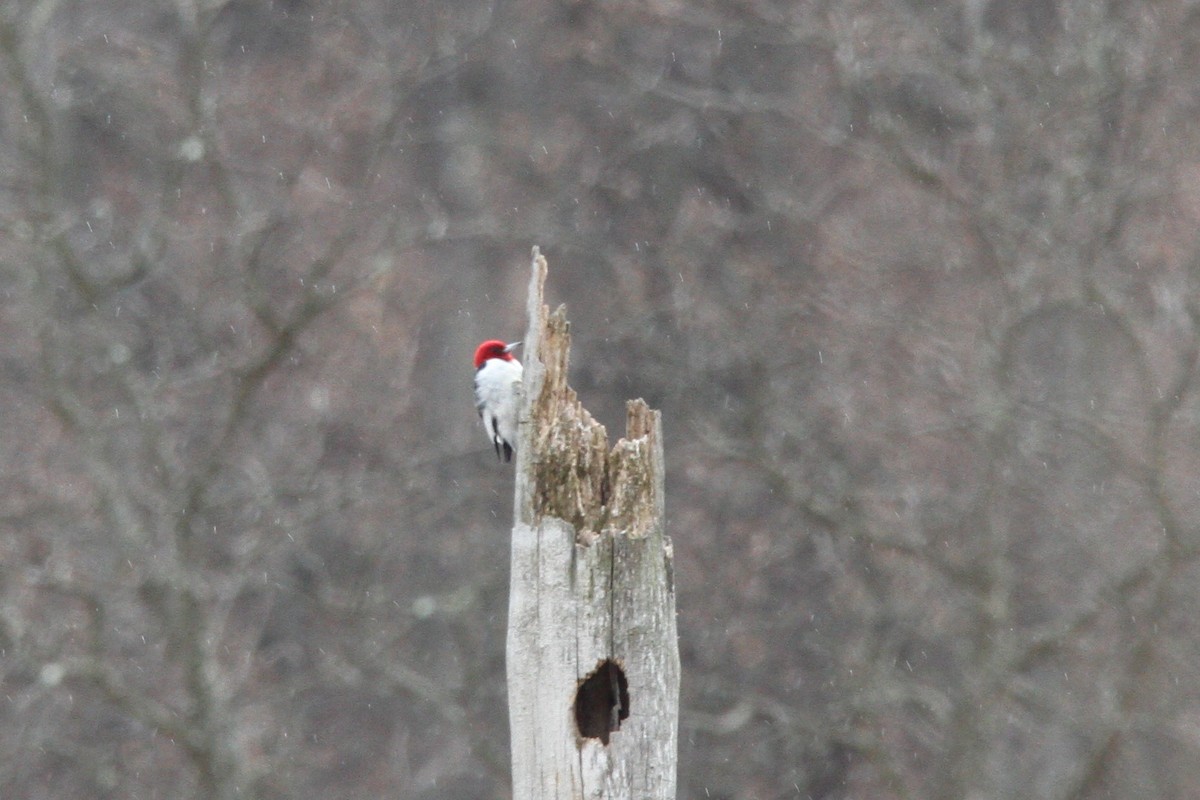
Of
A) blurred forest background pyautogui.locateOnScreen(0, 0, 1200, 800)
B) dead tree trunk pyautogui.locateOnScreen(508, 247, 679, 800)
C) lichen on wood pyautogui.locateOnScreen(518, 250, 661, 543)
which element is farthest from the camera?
blurred forest background pyautogui.locateOnScreen(0, 0, 1200, 800)

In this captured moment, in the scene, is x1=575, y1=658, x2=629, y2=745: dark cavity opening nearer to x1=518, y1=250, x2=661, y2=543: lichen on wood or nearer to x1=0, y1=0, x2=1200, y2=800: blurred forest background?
x1=518, y1=250, x2=661, y2=543: lichen on wood

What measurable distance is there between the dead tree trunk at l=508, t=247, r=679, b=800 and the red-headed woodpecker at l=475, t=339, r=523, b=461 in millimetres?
3188

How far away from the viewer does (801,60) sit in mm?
19734

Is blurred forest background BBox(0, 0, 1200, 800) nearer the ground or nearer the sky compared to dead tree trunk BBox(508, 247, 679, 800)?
nearer the sky

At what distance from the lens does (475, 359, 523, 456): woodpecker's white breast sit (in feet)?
35.5

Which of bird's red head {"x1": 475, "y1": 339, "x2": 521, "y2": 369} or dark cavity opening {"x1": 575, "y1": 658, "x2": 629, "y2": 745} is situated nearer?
dark cavity opening {"x1": 575, "y1": 658, "x2": 629, "y2": 745}

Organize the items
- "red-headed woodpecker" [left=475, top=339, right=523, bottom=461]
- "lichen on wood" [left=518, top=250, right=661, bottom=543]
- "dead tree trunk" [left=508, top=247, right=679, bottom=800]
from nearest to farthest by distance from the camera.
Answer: "dead tree trunk" [left=508, top=247, right=679, bottom=800] → "lichen on wood" [left=518, top=250, right=661, bottom=543] → "red-headed woodpecker" [left=475, top=339, right=523, bottom=461]

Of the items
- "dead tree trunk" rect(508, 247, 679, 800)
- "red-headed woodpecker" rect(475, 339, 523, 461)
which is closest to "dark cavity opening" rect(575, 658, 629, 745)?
"dead tree trunk" rect(508, 247, 679, 800)

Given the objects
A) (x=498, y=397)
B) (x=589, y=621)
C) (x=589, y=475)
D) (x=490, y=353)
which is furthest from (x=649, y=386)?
(x=589, y=621)

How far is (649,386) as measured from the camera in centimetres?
1797

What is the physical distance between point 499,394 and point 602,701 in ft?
12.2

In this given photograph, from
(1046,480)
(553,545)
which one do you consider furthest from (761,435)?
(553,545)

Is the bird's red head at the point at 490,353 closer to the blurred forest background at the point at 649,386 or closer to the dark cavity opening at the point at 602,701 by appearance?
the dark cavity opening at the point at 602,701

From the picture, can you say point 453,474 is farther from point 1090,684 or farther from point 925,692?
point 1090,684
